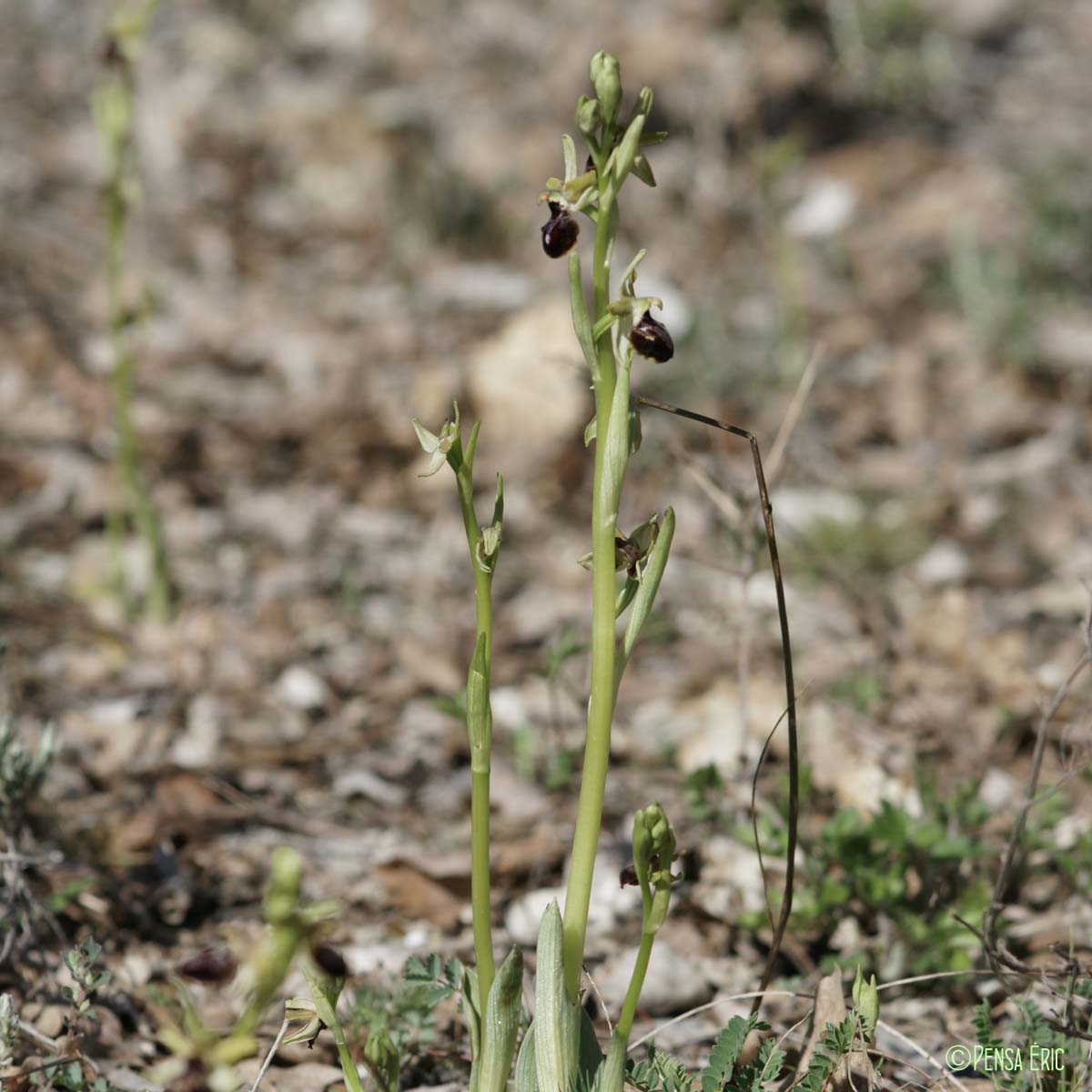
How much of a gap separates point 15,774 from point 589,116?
5.02 feet

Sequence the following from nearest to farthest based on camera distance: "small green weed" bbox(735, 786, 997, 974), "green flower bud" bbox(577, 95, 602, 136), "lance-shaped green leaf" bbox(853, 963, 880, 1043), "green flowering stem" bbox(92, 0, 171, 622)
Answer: "green flower bud" bbox(577, 95, 602, 136), "lance-shaped green leaf" bbox(853, 963, 880, 1043), "small green weed" bbox(735, 786, 997, 974), "green flowering stem" bbox(92, 0, 171, 622)

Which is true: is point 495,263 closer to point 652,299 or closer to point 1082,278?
point 1082,278

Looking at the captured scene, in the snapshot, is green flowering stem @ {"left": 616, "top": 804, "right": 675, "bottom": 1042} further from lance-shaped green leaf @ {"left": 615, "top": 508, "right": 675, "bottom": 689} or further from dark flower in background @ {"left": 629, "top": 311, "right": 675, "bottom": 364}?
dark flower in background @ {"left": 629, "top": 311, "right": 675, "bottom": 364}

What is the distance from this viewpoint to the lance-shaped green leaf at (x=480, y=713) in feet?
4.18

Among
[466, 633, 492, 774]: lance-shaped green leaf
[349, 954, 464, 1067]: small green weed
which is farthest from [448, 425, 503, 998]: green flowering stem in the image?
[349, 954, 464, 1067]: small green weed

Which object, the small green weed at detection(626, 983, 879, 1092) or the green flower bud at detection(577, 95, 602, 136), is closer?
the green flower bud at detection(577, 95, 602, 136)

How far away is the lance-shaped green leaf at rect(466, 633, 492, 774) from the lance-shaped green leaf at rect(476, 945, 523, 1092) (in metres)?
0.23

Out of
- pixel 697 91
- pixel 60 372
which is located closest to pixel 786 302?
pixel 697 91

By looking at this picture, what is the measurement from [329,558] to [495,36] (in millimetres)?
4715

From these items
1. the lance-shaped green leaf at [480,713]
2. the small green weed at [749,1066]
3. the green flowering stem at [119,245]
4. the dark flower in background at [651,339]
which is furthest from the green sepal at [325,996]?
the green flowering stem at [119,245]

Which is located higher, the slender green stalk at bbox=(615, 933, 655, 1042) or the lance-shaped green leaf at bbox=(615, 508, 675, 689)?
the lance-shaped green leaf at bbox=(615, 508, 675, 689)

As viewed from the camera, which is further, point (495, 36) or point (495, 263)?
point (495, 36)

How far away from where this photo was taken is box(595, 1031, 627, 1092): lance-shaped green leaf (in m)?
1.26

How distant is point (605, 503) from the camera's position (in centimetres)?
126
